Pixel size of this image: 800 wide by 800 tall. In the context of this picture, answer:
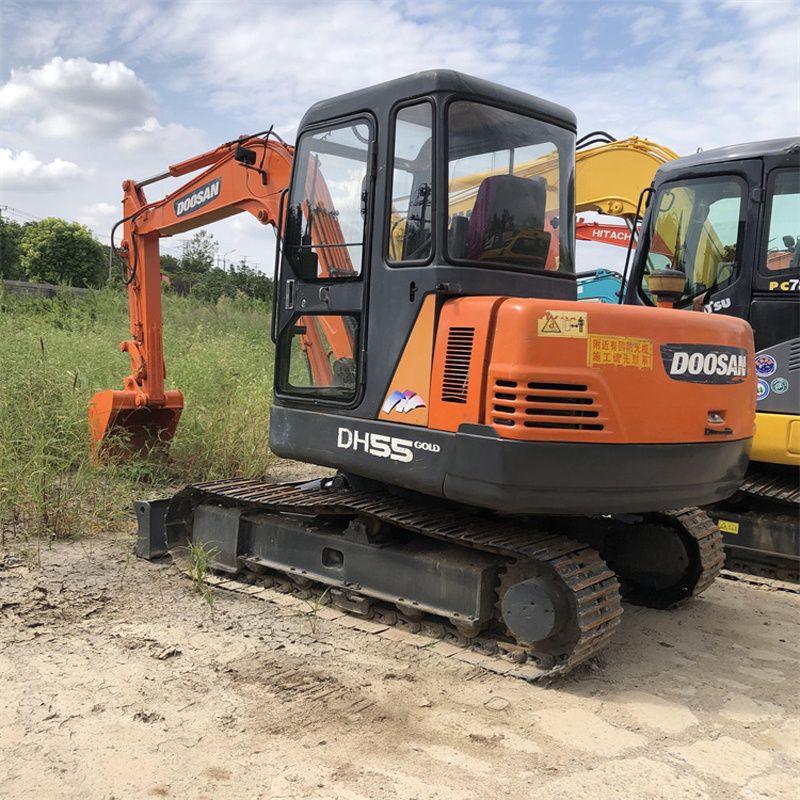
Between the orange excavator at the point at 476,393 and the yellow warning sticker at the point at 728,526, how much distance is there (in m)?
1.02

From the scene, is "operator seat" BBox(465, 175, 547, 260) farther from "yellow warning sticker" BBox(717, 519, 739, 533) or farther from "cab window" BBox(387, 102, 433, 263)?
"yellow warning sticker" BBox(717, 519, 739, 533)

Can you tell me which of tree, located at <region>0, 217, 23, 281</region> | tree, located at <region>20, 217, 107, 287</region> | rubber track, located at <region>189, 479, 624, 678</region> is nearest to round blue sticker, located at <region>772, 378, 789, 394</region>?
rubber track, located at <region>189, 479, 624, 678</region>

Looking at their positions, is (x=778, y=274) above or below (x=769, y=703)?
above

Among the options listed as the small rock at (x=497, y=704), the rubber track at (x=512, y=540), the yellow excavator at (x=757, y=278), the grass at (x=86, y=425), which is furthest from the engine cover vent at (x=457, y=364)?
the grass at (x=86, y=425)

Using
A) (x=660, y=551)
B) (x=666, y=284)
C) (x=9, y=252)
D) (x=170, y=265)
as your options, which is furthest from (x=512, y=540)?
(x=170, y=265)

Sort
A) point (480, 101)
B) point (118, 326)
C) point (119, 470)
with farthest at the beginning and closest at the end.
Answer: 1. point (118, 326)
2. point (119, 470)
3. point (480, 101)

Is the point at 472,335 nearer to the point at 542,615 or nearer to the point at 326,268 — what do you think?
the point at 326,268

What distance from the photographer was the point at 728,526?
5750 millimetres

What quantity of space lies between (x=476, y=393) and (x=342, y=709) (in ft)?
4.67

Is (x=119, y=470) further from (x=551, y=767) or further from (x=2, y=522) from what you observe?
(x=551, y=767)

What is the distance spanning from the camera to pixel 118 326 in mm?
12688

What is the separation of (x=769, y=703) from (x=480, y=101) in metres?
3.05

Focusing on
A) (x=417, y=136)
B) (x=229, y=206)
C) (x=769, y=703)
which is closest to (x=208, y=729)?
(x=769, y=703)

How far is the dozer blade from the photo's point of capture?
655 centimetres
